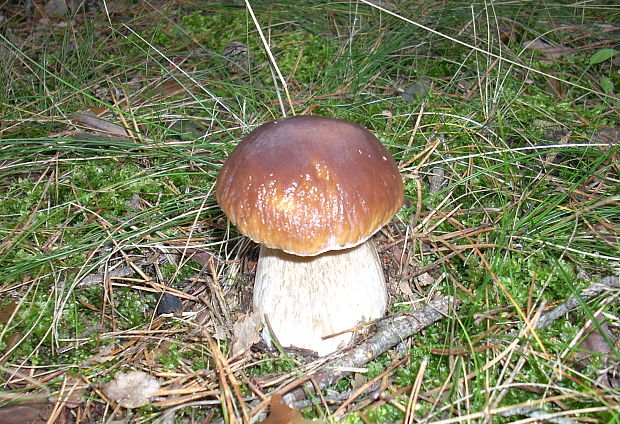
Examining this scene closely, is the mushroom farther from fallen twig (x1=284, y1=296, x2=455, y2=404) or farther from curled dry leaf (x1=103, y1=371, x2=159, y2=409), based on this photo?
curled dry leaf (x1=103, y1=371, x2=159, y2=409)

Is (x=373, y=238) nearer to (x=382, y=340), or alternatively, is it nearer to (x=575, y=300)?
(x=382, y=340)

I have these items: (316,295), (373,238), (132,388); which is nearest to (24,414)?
(132,388)

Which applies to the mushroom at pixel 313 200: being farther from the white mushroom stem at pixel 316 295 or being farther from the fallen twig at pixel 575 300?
the fallen twig at pixel 575 300

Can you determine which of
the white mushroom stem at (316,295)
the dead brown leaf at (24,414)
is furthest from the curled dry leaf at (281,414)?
the dead brown leaf at (24,414)

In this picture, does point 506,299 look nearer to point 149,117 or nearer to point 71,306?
point 71,306

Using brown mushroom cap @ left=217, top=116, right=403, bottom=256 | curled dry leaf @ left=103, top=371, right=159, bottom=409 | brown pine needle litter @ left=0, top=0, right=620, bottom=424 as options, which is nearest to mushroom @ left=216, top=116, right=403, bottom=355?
brown mushroom cap @ left=217, top=116, right=403, bottom=256

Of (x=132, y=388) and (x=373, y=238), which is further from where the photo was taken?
(x=373, y=238)

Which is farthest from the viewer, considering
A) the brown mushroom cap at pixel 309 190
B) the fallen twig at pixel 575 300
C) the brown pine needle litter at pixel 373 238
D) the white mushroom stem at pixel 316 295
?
the white mushroom stem at pixel 316 295

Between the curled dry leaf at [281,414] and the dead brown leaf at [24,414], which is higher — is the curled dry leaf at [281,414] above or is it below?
below
